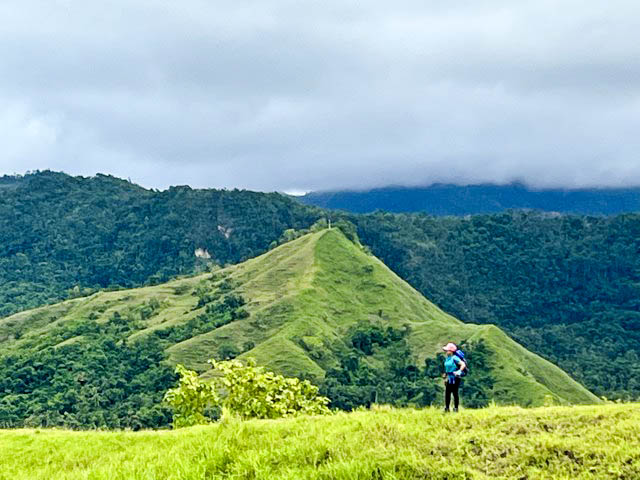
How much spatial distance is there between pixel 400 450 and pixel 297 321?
111 metres

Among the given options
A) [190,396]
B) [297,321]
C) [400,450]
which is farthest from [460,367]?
[297,321]

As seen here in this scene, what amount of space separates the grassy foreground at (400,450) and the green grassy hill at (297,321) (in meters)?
86.9

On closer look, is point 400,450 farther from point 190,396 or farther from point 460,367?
point 190,396

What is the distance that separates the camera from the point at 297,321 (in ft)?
399

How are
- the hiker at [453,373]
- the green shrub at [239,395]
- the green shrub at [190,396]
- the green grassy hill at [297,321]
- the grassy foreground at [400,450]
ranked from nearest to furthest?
the grassy foreground at [400,450] → the hiker at [453,373] → the green shrub at [239,395] → the green shrub at [190,396] → the green grassy hill at [297,321]

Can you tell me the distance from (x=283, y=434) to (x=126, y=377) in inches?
4368

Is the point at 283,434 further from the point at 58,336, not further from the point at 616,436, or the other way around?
the point at 58,336

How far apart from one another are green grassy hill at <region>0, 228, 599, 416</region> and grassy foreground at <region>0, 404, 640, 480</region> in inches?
3422

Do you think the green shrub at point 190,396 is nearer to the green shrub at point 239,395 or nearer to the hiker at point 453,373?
the green shrub at point 239,395

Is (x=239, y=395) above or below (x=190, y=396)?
above

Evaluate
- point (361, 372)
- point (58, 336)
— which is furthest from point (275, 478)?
point (58, 336)

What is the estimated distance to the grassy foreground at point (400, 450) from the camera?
10.3 meters

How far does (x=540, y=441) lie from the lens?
10805 millimetres

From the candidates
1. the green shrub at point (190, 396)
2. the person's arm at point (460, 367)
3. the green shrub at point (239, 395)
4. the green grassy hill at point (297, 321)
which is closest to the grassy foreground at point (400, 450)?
the person's arm at point (460, 367)
